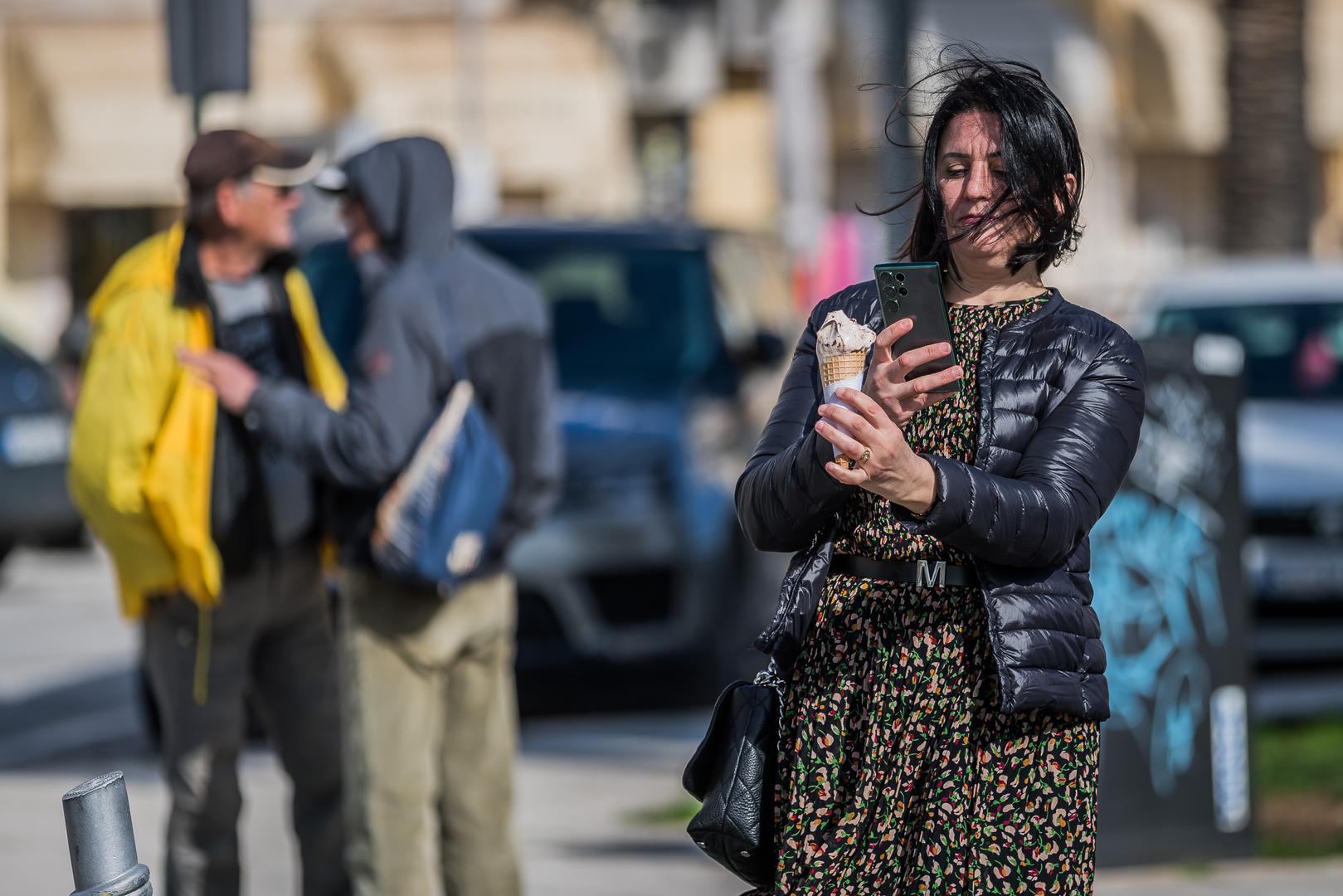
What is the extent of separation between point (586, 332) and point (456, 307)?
13.0 feet

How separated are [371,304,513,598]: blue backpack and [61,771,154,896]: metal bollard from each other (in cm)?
155

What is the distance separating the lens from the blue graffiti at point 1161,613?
5.92 m

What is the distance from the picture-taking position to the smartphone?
2766 mm

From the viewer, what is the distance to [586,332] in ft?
28.2

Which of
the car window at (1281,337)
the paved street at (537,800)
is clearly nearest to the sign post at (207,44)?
the paved street at (537,800)

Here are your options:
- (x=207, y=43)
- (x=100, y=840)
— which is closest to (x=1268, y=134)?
(x=207, y=43)

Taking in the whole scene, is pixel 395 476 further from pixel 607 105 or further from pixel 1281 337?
pixel 607 105

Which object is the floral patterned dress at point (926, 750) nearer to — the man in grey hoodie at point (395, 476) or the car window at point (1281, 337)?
the man in grey hoodie at point (395, 476)

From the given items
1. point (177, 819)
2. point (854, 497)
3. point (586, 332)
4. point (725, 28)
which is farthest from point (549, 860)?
point (725, 28)

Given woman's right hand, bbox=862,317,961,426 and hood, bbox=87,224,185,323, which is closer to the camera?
woman's right hand, bbox=862,317,961,426

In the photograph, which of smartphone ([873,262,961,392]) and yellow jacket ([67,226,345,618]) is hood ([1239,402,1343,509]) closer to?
yellow jacket ([67,226,345,618])

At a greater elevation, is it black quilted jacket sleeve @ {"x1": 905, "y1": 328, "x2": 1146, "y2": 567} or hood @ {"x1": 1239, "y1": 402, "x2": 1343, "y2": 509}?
black quilted jacket sleeve @ {"x1": 905, "y1": 328, "x2": 1146, "y2": 567}

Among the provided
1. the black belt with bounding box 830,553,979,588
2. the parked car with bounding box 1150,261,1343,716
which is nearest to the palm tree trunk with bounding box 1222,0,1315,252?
the parked car with bounding box 1150,261,1343,716

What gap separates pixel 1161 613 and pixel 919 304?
3.42 m
